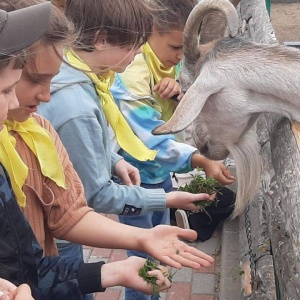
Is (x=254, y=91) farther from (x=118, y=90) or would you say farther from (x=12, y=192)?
(x=12, y=192)

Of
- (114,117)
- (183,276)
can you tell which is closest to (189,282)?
(183,276)

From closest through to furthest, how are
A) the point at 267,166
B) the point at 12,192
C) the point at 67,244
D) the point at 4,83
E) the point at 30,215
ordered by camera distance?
the point at 4,83 → the point at 12,192 → the point at 30,215 → the point at 67,244 → the point at 267,166

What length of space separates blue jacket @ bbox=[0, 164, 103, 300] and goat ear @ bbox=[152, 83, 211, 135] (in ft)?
2.27

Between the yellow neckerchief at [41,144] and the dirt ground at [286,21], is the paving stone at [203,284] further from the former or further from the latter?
the dirt ground at [286,21]

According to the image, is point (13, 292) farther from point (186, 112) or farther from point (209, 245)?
point (209, 245)

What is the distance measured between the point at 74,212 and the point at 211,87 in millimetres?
788

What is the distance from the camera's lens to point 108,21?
2.47 m

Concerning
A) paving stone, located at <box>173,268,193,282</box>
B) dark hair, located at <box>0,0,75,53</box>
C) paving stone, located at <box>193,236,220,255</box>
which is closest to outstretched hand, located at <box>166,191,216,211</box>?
dark hair, located at <box>0,0,75,53</box>

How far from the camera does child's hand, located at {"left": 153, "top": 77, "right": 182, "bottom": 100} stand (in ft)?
10.4

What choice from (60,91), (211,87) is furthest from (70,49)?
(211,87)

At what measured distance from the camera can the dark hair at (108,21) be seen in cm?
246

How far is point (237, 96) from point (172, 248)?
2.73 ft

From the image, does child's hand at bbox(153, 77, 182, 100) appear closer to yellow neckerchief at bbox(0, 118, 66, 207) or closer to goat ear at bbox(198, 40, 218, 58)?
goat ear at bbox(198, 40, 218, 58)

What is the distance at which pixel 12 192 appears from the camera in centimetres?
183
